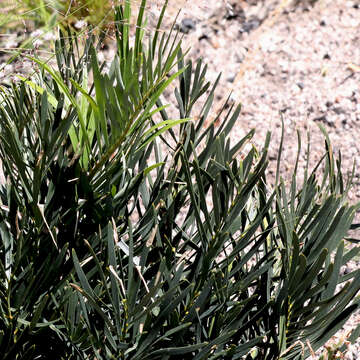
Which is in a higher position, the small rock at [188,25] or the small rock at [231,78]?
the small rock at [188,25]

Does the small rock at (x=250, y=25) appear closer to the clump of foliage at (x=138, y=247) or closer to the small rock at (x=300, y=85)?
the small rock at (x=300, y=85)

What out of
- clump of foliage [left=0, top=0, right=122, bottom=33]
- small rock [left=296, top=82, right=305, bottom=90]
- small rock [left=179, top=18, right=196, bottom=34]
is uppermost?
clump of foliage [left=0, top=0, right=122, bottom=33]

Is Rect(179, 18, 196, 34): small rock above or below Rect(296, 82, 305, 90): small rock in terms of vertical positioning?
above

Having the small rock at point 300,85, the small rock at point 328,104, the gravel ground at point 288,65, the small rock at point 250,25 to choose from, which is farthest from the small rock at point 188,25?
the small rock at point 328,104

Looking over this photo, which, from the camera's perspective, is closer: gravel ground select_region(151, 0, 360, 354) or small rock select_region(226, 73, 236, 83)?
gravel ground select_region(151, 0, 360, 354)

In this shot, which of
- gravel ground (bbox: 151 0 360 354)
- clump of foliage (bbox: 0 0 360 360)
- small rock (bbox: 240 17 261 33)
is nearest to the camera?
clump of foliage (bbox: 0 0 360 360)

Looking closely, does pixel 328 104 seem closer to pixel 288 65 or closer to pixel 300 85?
pixel 300 85

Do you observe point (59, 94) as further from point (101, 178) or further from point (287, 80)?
point (287, 80)

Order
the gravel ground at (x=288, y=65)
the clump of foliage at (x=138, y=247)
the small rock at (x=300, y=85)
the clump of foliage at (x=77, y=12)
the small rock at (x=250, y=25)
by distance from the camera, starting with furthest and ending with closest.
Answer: the small rock at (x=250, y=25) < the small rock at (x=300, y=85) < the gravel ground at (x=288, y=65) < the clump of foliage at (x=77, y=12) < the clump of foliage at (x=138, y=247)

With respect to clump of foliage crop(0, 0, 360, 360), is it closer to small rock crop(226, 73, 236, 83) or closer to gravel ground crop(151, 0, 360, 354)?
gravel ground crop(151, 0, 360, 354)

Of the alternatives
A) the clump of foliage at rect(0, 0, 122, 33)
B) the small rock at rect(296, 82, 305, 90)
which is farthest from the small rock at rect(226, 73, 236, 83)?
the clump of foliage at rect(0, 0, 122, 33)

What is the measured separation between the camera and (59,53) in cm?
119

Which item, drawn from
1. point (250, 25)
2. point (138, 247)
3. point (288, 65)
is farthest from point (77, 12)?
point (250, 25)

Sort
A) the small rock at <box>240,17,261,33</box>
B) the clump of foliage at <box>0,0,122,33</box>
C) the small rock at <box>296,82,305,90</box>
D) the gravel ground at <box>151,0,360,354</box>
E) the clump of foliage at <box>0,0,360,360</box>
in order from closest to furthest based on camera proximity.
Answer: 1. the clump of foliage at <box>0,0,360,360</box>
2. the clump of foliage at <box>0,0,122,33</box>
3. the gravel ground at <box>151,0,360,354</box>
4. the small rock at <box>296,82,305,90</box>
5. the small rock at <box>240,17,261,33</box>
